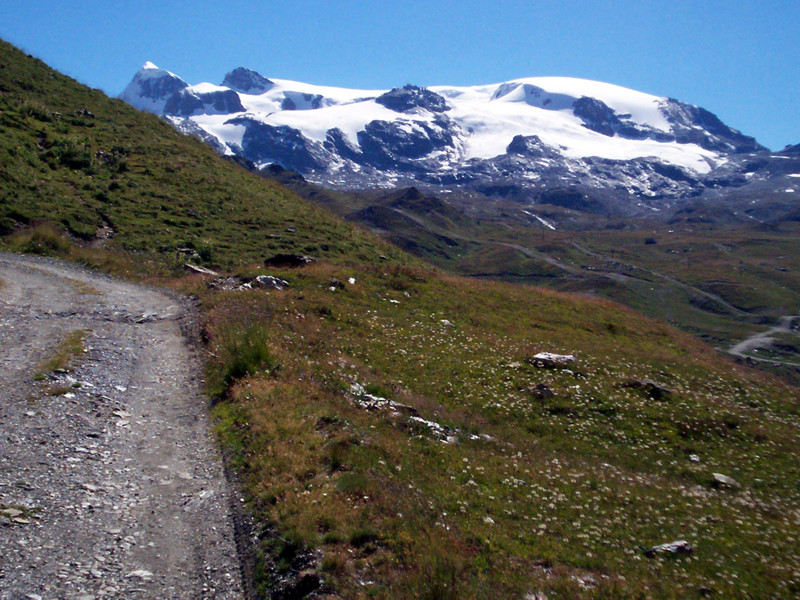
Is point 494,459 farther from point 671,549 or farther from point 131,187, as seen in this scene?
point 131,187

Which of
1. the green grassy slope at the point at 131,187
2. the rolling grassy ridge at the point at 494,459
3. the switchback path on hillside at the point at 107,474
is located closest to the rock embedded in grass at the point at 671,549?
the rolling grassy ridge at the point at 494,459

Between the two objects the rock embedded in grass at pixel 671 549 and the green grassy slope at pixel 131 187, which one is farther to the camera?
the green grassy slope at pixel 131 187

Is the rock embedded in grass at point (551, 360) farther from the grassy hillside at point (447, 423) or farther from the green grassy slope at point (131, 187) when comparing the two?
the green grassy slope at point (131, 187)

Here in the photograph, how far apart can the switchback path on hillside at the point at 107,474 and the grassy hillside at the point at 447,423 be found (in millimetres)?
853

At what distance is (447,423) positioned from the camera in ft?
55.2

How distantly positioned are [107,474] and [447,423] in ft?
30.0

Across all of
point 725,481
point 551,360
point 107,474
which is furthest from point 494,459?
point 551,360

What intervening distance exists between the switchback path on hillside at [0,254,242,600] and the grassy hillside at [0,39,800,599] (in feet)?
2.80

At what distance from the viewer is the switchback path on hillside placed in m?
8.42

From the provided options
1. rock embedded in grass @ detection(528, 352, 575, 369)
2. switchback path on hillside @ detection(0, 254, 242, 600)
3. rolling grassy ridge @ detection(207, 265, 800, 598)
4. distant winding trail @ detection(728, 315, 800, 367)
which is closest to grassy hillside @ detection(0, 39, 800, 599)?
rolling grassy ridge @ detection(207, 265, 800, 598)

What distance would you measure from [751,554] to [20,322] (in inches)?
849

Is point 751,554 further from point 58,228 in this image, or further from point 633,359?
point 58,228

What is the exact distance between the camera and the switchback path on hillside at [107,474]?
842cm

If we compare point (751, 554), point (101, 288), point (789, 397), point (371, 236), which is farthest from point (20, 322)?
point (371, 236)
